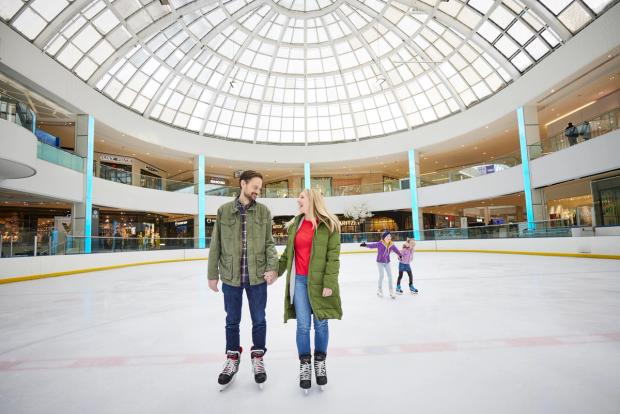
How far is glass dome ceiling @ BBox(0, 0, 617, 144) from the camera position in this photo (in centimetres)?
1762

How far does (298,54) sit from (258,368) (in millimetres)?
27847

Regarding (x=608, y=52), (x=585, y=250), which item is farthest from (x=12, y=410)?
(x=608, y=52)

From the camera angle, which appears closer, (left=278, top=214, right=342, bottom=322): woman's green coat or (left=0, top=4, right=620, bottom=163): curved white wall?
(left=278, top=214, right=342, bottom=322): woman's green coat

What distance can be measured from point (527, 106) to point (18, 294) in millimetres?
25175

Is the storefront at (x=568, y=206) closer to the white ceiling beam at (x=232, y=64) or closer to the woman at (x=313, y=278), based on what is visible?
the woman at (x=313, y=278)

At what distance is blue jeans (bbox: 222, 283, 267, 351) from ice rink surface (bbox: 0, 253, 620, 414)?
34 centimetres

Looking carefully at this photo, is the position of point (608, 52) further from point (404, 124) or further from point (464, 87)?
point (404, 124)

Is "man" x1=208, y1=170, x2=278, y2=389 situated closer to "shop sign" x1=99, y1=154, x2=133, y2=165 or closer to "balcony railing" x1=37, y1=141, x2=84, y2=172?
"balcony railing" x1=37, y1=141, x2=84, y2=172

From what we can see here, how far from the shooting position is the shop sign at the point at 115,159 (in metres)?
23.5

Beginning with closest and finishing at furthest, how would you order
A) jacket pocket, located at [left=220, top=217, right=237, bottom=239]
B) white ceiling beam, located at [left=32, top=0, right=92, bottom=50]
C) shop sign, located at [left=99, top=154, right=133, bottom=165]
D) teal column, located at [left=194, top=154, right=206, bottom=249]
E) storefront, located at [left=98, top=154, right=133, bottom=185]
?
jacket pocket, located at [left=220, top=217, right=237, bottom=239] → white ceiling beam, located at [left=32, top=0, right=92, bottom=50] → storefront, located at [left=98, top=154, right=133, bottom=185] → shop sign, located at [left=99, top=154, right=133, bottom=165] → teal column, located at [left=194, top=154, right=206, bottom=249]

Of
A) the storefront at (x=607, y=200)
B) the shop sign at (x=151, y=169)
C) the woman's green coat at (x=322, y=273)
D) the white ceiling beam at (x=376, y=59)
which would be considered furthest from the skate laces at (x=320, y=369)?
the shop sign at (x=151, y=169)

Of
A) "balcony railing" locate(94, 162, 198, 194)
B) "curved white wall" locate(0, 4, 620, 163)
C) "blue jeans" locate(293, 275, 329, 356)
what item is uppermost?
"curved white wall" locate(0, 4, 620, 163)

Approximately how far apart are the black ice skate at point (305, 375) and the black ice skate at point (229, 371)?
599 mm

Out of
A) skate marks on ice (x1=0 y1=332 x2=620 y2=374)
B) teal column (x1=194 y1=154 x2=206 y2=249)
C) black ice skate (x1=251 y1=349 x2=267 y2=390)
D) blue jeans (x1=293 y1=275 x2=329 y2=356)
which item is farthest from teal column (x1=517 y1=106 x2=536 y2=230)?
teal column (x1=194 y1=154 x2=206 y2=249)
